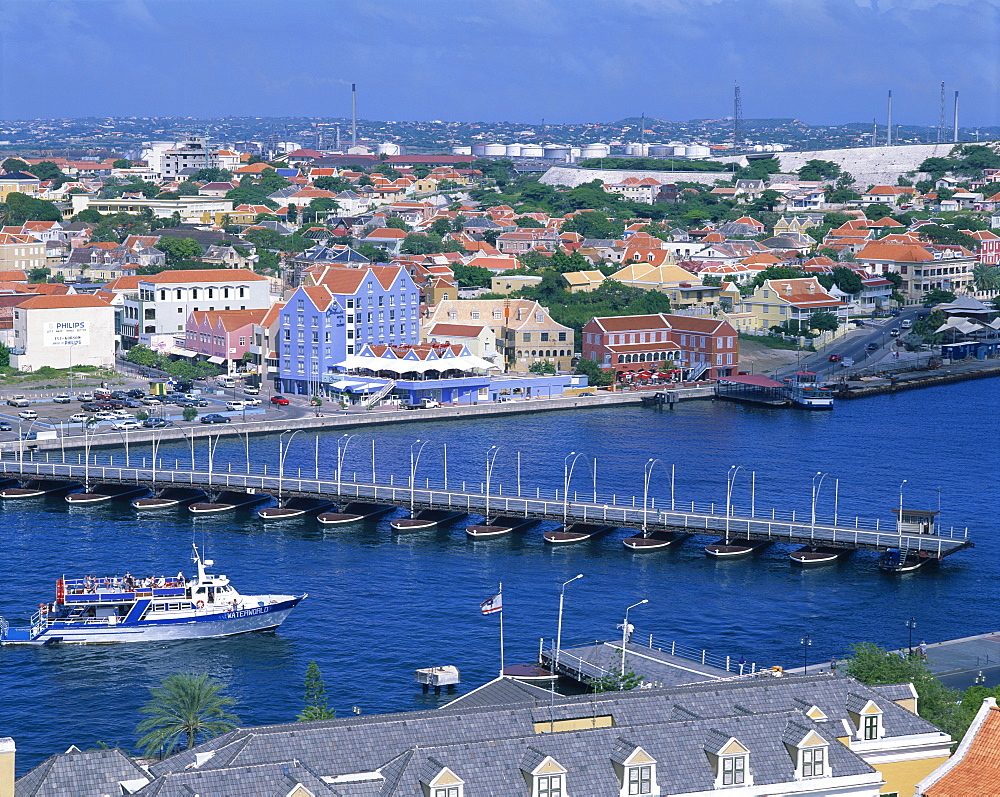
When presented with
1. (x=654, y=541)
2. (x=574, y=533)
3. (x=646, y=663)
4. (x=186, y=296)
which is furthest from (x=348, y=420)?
→ (x=646, y=663)

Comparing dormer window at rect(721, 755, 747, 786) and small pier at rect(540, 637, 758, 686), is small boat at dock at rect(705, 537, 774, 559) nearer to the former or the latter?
small pier at rect(540, 637, 758, 686)

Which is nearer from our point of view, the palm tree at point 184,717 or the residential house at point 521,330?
the palm tree at point 184,717

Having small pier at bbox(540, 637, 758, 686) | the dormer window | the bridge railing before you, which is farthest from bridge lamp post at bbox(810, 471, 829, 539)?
the dormer window

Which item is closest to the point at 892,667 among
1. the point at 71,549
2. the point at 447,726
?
the point at 447,726

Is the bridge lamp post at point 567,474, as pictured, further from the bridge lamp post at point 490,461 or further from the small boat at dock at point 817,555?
the small boat at dock at point 817,555

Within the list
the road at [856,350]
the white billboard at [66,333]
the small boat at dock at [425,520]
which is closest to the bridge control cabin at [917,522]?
the small boat at dock at [425,520]

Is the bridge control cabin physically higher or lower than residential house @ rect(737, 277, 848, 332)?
lower
